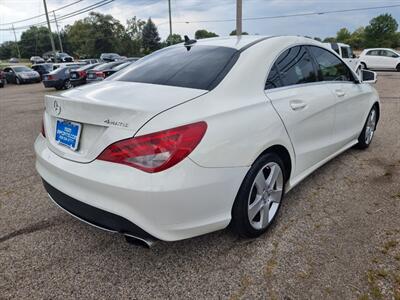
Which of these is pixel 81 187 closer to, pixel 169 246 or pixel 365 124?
pixel 169 246

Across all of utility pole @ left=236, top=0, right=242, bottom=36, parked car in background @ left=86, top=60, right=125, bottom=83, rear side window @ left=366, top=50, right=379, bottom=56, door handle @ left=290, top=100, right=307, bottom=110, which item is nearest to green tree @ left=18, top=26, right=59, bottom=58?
parked car in background @ left=86, top=60, right=125, bottom=83

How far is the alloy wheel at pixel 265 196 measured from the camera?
2.30 metres

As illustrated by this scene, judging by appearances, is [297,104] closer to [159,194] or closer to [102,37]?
[159,194]

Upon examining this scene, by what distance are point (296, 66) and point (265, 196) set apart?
50.3 inches

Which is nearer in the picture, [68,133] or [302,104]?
[68,133]

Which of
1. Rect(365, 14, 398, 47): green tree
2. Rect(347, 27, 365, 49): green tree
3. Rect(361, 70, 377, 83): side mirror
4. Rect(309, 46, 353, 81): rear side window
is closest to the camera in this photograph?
Rect(309, 46, 353, 81): rear side window

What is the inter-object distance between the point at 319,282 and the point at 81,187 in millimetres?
1653

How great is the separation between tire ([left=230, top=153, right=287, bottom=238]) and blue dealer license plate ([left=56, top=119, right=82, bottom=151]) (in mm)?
1155

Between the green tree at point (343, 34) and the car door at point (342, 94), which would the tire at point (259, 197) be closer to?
the car door at point (342, 94)

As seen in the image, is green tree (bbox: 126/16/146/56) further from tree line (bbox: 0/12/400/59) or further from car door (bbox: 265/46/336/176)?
car door (bbox: 265/46/336/176)

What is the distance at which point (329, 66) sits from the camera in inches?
133

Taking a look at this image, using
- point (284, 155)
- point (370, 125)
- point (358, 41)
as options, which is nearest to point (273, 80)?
point (284, 155)

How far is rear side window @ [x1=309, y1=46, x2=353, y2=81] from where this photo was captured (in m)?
3.19

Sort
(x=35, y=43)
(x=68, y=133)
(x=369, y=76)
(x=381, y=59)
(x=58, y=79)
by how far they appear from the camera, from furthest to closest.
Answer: (x=35, y=43), (x=381, y=59), (x=58, y=79), (x=369, y=76), (x=68, y=133)
